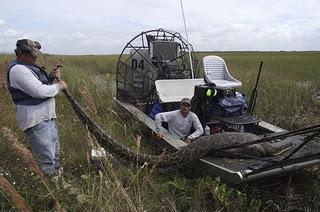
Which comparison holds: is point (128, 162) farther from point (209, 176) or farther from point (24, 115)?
point (24, 115)

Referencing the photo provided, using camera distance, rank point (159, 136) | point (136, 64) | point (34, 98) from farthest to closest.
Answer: point (136, 64), point (159, 136), point (34, 98)

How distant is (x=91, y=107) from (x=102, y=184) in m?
1.62

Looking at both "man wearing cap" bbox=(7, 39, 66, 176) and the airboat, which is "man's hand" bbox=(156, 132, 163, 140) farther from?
"man wearing cap" bbox=(7, 39, 66, 176)

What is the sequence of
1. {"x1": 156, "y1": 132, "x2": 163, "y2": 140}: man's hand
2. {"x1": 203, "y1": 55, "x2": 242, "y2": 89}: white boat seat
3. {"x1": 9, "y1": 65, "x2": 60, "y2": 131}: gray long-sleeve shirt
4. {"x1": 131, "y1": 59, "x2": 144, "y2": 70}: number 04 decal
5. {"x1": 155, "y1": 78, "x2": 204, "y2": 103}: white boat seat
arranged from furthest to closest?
{"x1": 131, "y1": 59, "x2": 144, "y2": 70}: number 04 decal < {"x1": 203, "y1": 55, "x2": 242, "y2": 89}: white boat seat < {"x1": 155, "y1": 78, "x2": 204, "y2": 103}: white boat seat < {"x1": 156, "y1": 132, "x2": 163, "y2": 140}: man's hand < {"x1": 9, "y1": 65, "x2": 60, "y2": 131}: gray long-sleeve shirt

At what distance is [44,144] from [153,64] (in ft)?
13.2

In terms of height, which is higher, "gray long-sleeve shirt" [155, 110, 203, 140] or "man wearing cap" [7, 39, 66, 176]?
"man wearing cap" [7, 39, 66, 176]

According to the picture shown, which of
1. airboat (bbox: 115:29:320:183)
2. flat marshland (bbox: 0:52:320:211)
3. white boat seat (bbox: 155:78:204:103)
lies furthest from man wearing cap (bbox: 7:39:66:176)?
white boat seat (bbox: 155:78:204:103)

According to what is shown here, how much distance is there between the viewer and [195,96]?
249 inches

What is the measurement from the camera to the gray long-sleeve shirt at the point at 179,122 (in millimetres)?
5969

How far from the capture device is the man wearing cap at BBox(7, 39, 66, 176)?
4086 millimetres

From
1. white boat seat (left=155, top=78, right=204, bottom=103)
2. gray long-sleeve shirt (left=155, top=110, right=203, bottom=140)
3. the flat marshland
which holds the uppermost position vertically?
white boat seat (left=155, top=78, right=204, bottom=103)

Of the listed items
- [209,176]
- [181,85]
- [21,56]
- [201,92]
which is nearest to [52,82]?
[21,56]

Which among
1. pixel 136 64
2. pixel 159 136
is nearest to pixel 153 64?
pixel 136 64

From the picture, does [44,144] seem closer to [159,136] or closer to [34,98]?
[34,98]
